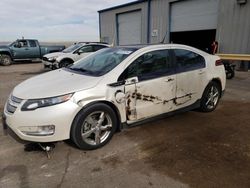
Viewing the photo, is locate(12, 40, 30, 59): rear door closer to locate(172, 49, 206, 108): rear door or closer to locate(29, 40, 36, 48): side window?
locate(29, 40, 36, 48): side window

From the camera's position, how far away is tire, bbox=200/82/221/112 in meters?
4.83

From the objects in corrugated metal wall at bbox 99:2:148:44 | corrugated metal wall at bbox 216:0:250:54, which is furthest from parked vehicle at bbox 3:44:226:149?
corrugated metal wall at bbox 99:2:148:44

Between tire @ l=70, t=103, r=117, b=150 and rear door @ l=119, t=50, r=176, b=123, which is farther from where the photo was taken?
rear door @ l=119, t=50, r=176, b=123

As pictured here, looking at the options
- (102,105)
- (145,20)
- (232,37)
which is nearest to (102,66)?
Result: (102,105)

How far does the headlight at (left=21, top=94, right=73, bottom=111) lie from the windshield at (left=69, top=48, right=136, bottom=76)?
2.53 ft

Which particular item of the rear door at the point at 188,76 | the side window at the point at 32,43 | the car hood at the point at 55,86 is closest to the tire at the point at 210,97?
the rear door at the point at 188,76

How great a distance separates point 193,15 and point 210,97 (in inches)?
418

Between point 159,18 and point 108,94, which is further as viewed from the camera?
point 159,18

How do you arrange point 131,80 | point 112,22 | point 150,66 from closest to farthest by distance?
1. point 131,80
2. point 150,66
3. point 112,22

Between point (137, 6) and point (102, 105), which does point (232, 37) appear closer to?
point (137, 6)

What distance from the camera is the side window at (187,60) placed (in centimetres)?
427

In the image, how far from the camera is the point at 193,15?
1409 centimetres

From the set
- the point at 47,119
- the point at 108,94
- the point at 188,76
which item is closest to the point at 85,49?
the point at 188,76

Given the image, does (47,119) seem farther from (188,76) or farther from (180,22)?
(180,22)
